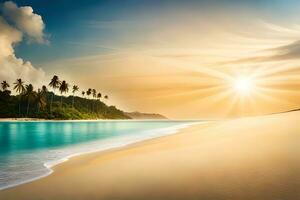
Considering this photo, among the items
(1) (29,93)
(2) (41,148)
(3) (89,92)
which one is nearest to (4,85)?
(1) (29,93)

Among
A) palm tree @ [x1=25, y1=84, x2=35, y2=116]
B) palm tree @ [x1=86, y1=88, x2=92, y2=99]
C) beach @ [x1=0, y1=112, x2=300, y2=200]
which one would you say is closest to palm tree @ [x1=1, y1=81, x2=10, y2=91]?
palm tree @ [x1=25, y1=84, x2=35, y2=116]

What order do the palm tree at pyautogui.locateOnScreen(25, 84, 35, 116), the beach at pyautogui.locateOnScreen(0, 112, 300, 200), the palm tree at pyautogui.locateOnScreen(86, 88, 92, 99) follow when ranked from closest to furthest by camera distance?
the beach at pyautogui.locateOnScreen(0, 112, 300, 200) < the palm tree at pyautogui.locateOnScreen(25, 84, 35, 116) < the palm tree at pyautogui.locateOnScreen(86, 88, 92, 99)

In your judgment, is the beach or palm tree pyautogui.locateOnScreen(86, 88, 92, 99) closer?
the beach

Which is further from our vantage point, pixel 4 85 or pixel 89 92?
pixel 89 92

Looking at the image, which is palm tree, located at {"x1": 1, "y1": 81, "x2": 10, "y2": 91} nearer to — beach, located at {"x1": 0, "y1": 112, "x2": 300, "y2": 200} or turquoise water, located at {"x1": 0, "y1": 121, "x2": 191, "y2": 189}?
turquoise water, located at {"x1": 0, "y1": 121, "x2": 191, "y2": 189}

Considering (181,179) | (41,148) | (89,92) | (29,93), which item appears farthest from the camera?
(89,92)

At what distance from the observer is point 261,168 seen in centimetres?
927

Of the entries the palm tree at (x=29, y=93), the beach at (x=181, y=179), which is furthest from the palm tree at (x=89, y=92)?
the beach at (x=181, y=179)

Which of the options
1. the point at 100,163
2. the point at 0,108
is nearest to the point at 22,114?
the point at 0,108

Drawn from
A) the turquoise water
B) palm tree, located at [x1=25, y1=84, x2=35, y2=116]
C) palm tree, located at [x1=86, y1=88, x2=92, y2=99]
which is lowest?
the turquoise water

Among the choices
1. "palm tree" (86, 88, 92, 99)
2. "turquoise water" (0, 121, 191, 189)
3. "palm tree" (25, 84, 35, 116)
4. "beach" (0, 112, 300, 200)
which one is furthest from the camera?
"palm tree" (86, 88, 92, 99)

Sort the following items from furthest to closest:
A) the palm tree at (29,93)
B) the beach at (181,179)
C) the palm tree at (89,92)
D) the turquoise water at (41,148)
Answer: the palm tree at (89,92), the palm tree at (29,93), the turquoise water at (41,148), the beach at (181,179)

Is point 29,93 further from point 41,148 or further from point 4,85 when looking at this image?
point 41,148

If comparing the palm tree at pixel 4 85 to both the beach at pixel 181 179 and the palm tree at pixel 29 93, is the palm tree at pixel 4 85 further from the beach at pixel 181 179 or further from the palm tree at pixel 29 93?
the beach at pixel 181 179
